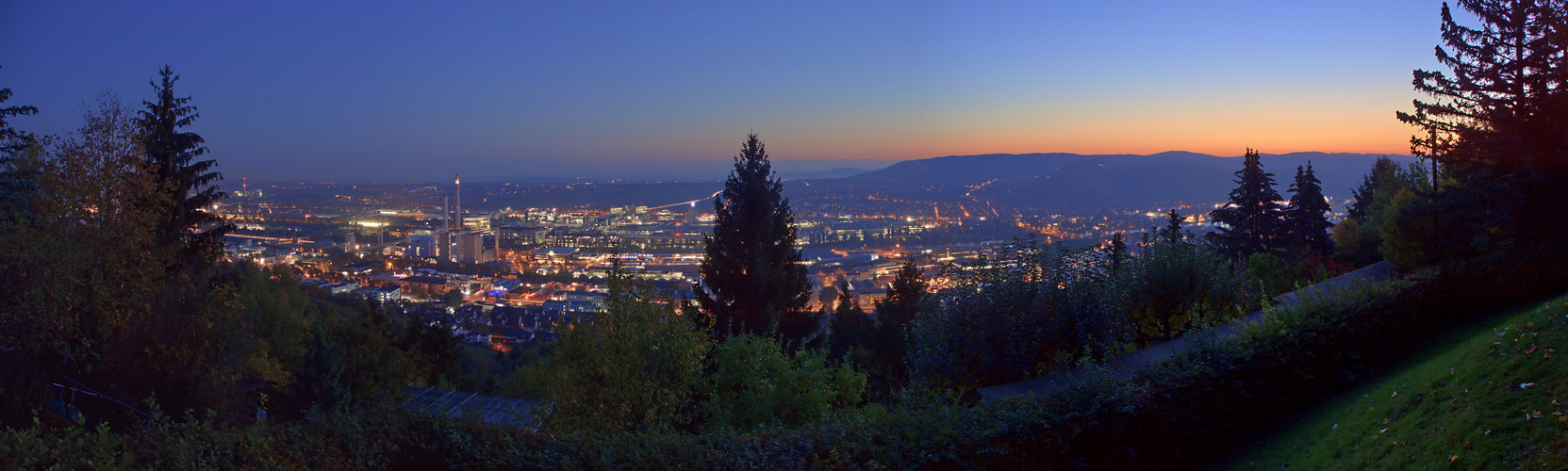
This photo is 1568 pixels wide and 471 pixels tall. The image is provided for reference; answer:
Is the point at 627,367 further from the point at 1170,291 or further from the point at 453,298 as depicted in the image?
the point at 453,298

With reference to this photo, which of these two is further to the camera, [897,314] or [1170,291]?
[897,314]

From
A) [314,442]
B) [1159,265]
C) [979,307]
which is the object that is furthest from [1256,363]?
[314,442]

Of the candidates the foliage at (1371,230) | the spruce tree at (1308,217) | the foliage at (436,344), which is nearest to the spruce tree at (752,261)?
the foliage at (436,344)

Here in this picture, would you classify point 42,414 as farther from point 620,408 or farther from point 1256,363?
point 1256,363

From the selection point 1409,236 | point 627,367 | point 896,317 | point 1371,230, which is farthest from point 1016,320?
point 1371,230

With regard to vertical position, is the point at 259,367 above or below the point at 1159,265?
below

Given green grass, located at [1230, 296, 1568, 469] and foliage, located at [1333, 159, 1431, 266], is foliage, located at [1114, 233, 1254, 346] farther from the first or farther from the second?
foliage, located at [1333, 159, 1431, 266]

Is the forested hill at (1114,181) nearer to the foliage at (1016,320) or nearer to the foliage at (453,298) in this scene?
the foliage at (453,298)
